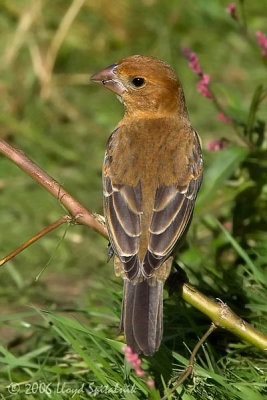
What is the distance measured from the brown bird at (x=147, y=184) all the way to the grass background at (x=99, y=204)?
0.29 metres

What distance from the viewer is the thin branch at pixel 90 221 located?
3.65 meters

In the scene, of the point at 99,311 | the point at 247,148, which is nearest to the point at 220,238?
the point at 247,148

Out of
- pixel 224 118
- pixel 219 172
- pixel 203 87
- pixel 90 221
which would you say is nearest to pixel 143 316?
pixel 90 221

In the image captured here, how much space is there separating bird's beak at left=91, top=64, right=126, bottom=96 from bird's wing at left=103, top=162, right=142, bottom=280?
744mm

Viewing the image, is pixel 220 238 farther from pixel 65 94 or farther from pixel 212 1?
pixel 65 94

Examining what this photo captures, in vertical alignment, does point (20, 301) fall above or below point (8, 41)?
below

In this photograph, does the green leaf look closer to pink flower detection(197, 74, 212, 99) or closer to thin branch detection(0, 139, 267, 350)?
pink flower detection(197, 74, 212, 99)

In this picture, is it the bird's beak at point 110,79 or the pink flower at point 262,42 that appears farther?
the pink flower at point 262,42

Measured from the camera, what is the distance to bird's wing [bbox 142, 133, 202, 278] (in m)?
3.82

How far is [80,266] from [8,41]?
313cm

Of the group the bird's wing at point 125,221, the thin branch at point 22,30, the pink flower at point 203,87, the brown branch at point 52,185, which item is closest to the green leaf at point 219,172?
the pink flower at point 203,87

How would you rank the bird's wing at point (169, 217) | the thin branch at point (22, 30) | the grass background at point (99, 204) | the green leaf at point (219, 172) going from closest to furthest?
the bird's wing at point (169, 217)
the grass background at point (99, 204)
the green leaf at point (219, 172)
the thin branch at point (22, 30)

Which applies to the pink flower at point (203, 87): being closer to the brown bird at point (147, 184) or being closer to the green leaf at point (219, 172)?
the brown bird at point (147, 184)

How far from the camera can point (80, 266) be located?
6.52 metres
